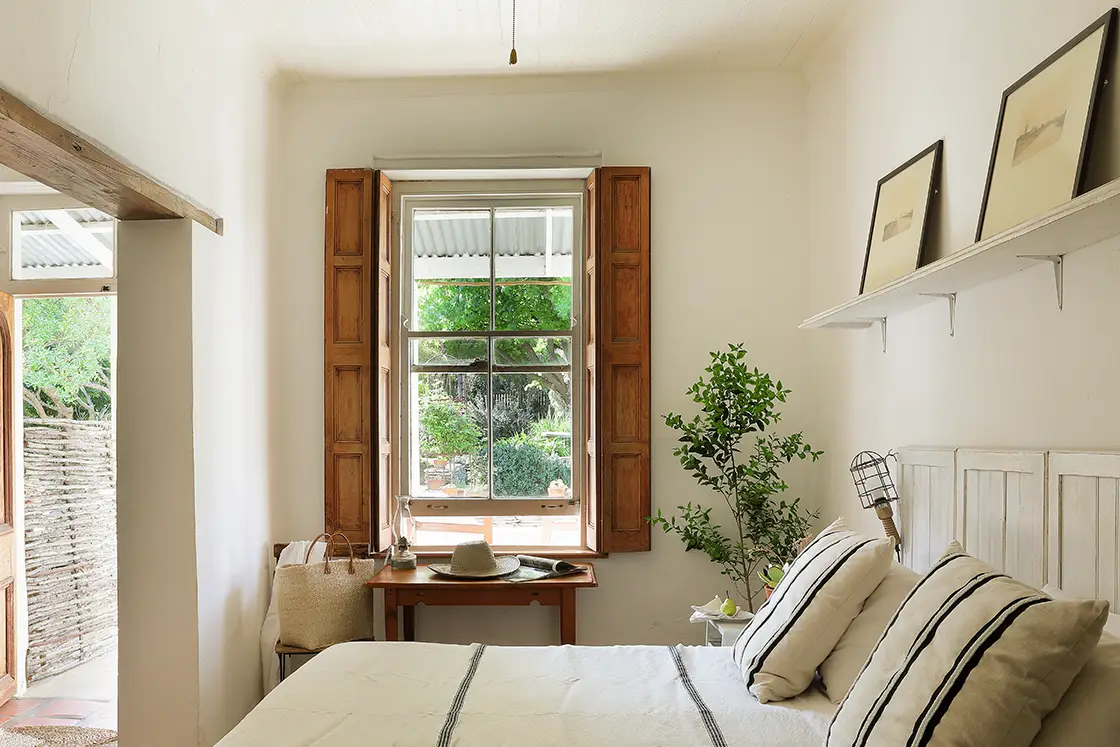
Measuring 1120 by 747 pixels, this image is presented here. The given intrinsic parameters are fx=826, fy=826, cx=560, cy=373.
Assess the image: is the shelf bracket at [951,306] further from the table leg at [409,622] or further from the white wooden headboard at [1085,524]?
the table leg at [409,622]

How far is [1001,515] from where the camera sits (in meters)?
2.18

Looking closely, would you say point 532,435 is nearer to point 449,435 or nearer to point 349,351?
point 449,435

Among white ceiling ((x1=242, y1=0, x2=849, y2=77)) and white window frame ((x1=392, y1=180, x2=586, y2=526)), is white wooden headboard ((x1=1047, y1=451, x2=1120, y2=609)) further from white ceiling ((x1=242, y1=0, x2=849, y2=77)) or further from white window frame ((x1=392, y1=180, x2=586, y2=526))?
white window frame ((x1=392, y1=180, x2=586, y2=526))

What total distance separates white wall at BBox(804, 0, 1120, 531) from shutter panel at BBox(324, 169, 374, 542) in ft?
6.94

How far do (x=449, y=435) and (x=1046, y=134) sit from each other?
2913 mm

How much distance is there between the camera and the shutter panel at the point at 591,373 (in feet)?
12.8

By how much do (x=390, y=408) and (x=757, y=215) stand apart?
6.67 feet

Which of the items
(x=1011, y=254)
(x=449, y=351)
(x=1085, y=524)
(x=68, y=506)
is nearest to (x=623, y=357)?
(x=449, y=351)

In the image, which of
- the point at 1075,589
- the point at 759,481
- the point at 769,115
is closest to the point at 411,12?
the point at 769,115

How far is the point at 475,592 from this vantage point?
3.44m

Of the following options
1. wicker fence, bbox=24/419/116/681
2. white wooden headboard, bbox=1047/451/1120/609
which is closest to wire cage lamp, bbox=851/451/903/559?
white wooden headboard, bbox=1047/451/1120/609

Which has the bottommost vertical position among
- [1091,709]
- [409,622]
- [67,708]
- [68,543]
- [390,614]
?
[67,708]

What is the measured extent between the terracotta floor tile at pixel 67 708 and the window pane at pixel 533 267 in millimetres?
2613

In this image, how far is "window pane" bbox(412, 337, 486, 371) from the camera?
13.6 feet
